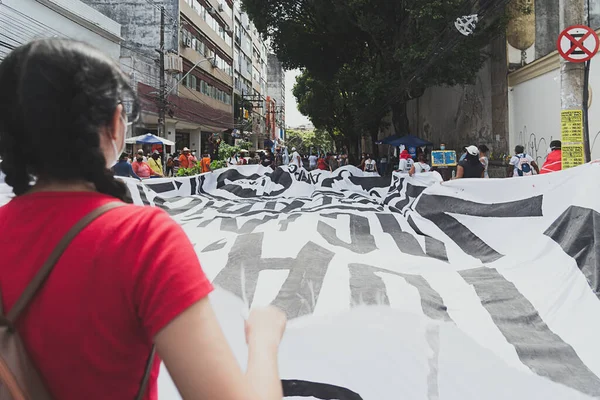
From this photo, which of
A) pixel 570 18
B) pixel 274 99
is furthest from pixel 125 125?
pixel 274 99

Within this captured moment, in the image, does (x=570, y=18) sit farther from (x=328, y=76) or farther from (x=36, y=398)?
(x=328, y=76)

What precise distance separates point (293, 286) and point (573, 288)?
1953mm

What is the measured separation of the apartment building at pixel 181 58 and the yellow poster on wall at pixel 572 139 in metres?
18.9

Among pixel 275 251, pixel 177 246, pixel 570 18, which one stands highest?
pixel 570 18

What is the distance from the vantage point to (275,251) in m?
4.02

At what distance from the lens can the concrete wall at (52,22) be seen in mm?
14844

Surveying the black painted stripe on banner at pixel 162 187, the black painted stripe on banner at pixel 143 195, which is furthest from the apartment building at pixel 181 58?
the black painted stripe on banner at pixel 143 195

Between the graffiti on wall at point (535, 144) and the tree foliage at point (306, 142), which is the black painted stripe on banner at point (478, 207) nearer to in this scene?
the graffiti on wall at point (535, 144)

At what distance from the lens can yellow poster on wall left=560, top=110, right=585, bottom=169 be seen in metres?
5.73

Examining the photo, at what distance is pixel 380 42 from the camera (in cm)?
1858

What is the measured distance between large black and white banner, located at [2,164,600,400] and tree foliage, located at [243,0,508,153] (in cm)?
679

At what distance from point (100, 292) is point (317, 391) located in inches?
61.9

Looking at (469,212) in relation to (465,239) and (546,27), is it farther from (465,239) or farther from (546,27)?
(546,27)

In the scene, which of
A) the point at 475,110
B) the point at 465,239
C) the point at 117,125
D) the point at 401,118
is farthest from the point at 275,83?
the point at 117,125
